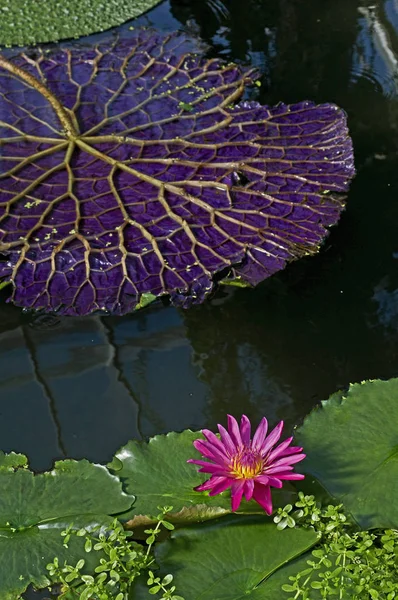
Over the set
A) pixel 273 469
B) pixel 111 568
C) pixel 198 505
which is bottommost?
pixel 111 568

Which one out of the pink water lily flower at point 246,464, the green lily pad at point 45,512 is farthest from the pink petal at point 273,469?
the green lily pad at point 45,512

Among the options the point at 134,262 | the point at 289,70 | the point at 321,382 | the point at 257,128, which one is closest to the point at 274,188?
the point at 257,128

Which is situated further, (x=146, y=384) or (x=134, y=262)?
(x=134, y=262)

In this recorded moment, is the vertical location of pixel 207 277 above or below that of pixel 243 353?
above

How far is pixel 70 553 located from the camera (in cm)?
143

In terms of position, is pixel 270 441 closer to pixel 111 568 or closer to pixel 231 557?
pixel 231 557

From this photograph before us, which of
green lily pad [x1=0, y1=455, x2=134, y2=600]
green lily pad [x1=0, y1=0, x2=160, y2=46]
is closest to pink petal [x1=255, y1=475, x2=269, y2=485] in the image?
green lily pad [x1=0, y1=455, x2=134, y2=600]

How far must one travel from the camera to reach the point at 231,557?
1.40 m

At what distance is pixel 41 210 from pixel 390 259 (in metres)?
1.09

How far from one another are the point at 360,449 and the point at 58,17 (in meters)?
2.69

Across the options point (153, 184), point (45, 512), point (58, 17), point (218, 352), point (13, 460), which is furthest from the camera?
point (58, 17)

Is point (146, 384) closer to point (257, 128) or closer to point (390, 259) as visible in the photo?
point (390, 259)

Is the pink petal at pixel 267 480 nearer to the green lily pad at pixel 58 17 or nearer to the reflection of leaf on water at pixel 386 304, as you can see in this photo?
the reflection of leaf on water at pixel 386 304

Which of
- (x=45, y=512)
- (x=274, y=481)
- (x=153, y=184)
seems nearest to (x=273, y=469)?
(x=274, y=481)
